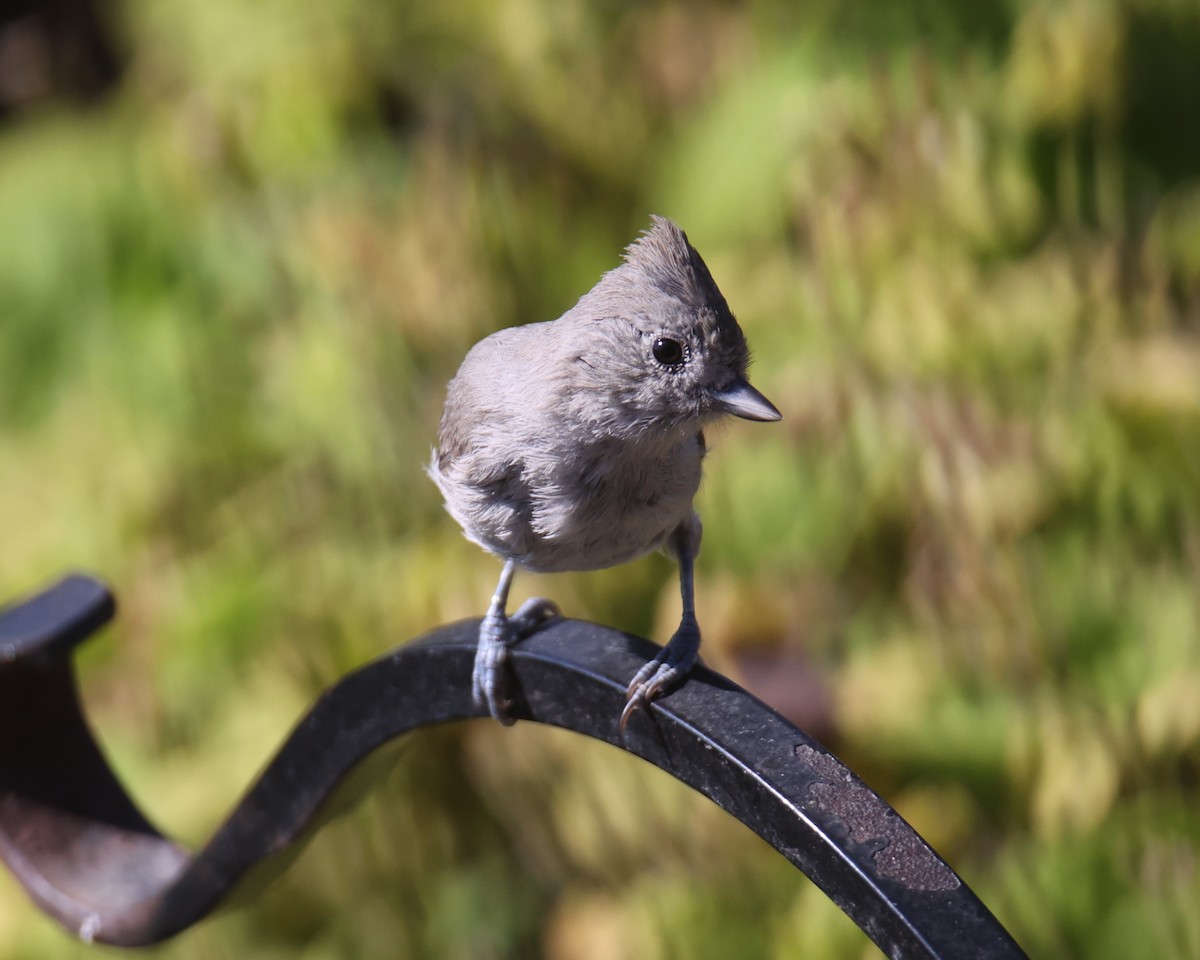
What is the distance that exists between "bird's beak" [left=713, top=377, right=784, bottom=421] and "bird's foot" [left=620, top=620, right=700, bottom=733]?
232 millimetres

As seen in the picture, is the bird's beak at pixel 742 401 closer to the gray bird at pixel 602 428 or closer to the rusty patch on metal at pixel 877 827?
the gray bird at pixel 602 428

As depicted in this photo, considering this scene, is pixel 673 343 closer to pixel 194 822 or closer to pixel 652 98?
pixel 194 822

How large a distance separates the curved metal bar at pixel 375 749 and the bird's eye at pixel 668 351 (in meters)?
0.27

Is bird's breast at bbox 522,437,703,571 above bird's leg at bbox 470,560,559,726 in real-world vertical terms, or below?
above

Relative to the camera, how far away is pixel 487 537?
144cm

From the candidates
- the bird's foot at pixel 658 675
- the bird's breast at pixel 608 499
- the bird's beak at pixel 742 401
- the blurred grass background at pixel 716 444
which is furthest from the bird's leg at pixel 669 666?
the blurred grass background at pixel 716 444

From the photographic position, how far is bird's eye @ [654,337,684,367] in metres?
1.27

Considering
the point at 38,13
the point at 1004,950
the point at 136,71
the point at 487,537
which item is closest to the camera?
the point at 1004,950

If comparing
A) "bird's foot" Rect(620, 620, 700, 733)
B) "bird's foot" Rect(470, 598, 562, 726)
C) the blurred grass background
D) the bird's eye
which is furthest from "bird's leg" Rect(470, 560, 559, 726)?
the blurred grass background

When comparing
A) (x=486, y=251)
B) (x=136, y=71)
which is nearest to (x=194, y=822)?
(x=486, y=251)

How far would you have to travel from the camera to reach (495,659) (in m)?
1.32

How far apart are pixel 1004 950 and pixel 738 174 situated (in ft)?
8.47

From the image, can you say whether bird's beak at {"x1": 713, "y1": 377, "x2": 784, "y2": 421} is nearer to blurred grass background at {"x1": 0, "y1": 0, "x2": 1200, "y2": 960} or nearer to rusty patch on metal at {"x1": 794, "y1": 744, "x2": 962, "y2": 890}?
rusty patch on metal at {"x1": 794, "y1": 744, "x2": 962, "y2": 890}

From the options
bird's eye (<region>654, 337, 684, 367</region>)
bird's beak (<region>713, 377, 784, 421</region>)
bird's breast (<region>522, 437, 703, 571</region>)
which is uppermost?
bird's eye (<region>654, 337, 684, 367</region>)
